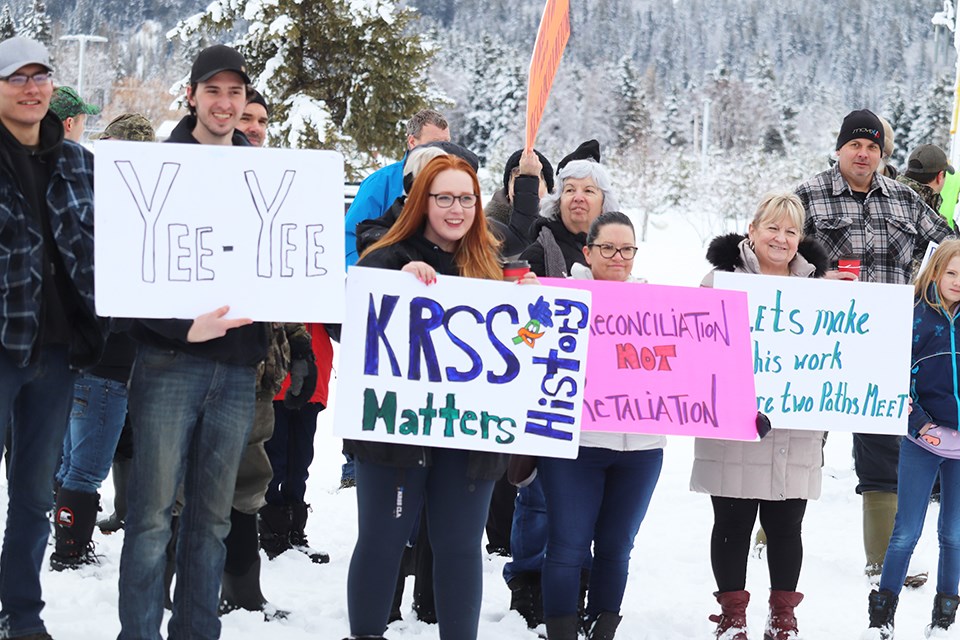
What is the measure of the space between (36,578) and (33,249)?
3.65 feet

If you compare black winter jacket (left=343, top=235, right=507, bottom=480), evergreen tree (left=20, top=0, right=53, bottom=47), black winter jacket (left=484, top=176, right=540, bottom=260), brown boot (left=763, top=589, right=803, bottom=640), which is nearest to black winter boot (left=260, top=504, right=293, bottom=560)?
black winter jacket (left=484, top=176, right=540, bottom=260)


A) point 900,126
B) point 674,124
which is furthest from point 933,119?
point 674,124

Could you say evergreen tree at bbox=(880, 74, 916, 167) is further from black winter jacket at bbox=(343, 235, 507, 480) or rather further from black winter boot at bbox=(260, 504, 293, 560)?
black winter jacket at bbox=(343, 235, 507, 480)

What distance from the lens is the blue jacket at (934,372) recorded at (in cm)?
457

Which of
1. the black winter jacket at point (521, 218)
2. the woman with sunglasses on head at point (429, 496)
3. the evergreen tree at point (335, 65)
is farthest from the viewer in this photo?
the evergreen tree at point (335, 65)

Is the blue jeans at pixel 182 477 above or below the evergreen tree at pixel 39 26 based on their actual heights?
below

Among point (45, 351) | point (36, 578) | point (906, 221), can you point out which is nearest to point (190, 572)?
point (36, 578)

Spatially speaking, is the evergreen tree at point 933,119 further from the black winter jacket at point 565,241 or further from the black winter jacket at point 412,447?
the black winter jacket at point 412,447

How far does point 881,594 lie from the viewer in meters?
4.59

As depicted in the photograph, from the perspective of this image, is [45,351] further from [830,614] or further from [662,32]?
[662,32]

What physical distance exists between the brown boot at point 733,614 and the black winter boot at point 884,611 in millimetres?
622

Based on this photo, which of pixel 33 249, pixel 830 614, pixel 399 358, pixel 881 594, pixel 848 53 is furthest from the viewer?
pixel 848 53

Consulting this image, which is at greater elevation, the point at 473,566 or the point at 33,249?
the point at 33,249

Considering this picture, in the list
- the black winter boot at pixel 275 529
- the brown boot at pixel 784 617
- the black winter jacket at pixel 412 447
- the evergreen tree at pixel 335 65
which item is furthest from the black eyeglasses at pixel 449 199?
the evergreen tree at pixel 335 65
